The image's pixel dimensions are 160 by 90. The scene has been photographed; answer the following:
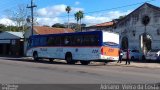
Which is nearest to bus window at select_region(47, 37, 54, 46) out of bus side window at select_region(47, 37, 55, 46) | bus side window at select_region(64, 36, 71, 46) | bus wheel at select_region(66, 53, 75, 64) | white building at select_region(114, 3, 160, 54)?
bus side window at select_region(47, 37, 55, 46)

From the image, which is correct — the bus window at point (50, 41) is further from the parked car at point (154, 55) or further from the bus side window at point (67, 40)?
the parked car at point (154, 55)

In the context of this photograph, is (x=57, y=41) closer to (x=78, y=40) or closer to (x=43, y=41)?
(x=43, y=41)

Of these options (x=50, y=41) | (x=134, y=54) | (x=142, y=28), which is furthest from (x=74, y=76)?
(x=142, y=28)

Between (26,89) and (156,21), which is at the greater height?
(156,21)

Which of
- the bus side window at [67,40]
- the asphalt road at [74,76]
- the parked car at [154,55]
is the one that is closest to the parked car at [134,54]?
the parked car at [154,55]

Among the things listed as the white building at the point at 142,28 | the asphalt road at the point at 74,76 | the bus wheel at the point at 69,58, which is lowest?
the asphalt road at the point at 74,76

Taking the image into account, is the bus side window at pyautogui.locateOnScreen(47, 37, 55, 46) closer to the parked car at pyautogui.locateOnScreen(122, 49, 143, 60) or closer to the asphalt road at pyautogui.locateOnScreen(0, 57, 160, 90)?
the parked car at pyautogui.locateOnScreen(122, 49, 143, 60)

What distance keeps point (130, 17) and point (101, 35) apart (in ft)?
55.2

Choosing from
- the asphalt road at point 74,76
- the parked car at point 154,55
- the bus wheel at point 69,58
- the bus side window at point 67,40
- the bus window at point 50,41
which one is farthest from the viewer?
the parked car at point 154,55

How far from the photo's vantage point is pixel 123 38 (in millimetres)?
47125

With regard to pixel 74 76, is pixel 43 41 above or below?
above

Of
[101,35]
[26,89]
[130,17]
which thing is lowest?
[26,89]

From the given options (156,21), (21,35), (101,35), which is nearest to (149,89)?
(101,35)

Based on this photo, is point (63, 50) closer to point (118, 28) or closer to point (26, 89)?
point (118, 28)
